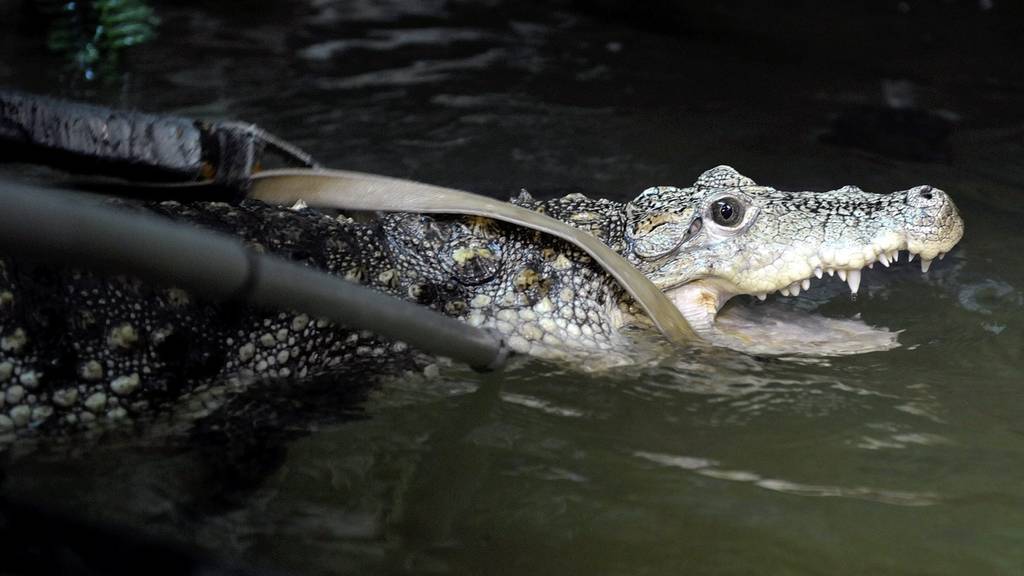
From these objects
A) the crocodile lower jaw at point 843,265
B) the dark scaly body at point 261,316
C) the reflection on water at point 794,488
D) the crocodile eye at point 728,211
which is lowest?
the reflection on water at point 794,488

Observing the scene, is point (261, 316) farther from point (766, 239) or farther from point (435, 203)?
point (766, 239)

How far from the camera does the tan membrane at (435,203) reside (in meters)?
3.38

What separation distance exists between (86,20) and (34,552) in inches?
208

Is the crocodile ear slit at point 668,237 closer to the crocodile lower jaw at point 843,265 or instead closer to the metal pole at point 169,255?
the crocodile lower jaw at point 843,265

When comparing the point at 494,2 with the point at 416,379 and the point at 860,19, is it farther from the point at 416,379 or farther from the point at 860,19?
the point at 416,379

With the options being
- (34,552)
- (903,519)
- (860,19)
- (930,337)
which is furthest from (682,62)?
(34,552)

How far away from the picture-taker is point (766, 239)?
141 inches

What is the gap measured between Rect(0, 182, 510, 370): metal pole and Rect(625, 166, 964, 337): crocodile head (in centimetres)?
158

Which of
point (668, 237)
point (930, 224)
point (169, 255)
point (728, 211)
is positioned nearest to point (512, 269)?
point (668, 237)

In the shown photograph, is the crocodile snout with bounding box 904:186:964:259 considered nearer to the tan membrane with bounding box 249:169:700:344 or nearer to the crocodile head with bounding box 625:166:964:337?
the crocodile head with bounding box 625:166:964:337

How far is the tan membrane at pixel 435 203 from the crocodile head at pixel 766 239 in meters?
0.20

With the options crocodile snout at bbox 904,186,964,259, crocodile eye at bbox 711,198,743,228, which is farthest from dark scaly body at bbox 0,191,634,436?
crocodile snout at bbox 904,186,964,259

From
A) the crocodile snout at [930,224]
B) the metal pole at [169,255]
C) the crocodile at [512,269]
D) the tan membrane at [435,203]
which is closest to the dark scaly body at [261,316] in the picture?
the crocodile at [512,269]

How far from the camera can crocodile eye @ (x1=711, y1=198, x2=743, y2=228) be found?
359 centimetres
